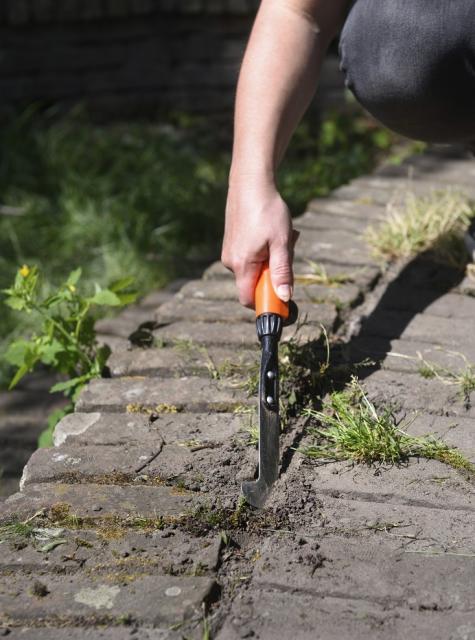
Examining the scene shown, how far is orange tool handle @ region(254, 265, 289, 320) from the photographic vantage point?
6.22ft

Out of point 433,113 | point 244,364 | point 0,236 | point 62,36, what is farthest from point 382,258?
point 62,36

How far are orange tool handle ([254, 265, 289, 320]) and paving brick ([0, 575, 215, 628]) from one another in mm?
582

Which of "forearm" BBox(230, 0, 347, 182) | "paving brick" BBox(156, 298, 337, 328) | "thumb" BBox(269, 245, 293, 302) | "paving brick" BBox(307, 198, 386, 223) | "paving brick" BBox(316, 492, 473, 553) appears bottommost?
"paving brick" BBox(307, 198, 386, 223)

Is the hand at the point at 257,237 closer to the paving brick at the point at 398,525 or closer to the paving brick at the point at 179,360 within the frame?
the paving brick at the point at 179,360

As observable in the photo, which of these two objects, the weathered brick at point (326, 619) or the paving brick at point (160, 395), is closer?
the weathered brick at point (326, 619)

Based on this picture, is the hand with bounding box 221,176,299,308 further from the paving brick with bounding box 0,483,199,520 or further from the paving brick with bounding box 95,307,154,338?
the paving brick with bounding box 95,307,154,338

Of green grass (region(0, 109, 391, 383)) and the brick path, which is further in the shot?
green grass (region(0, 109, 391, 383))

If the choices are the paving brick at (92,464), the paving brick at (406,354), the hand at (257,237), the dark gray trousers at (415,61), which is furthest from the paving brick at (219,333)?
the dark gray trousers at (415,61)

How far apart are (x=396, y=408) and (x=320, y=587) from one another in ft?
1.95

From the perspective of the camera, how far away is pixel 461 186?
338cm

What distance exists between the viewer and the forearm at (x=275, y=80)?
2.06m

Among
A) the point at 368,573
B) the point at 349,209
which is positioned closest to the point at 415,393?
the point at 368,573

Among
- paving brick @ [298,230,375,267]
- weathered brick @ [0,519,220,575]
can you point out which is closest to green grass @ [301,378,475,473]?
weathered brick @ [0,519,220,575]

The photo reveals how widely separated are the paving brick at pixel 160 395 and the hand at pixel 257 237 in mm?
229
